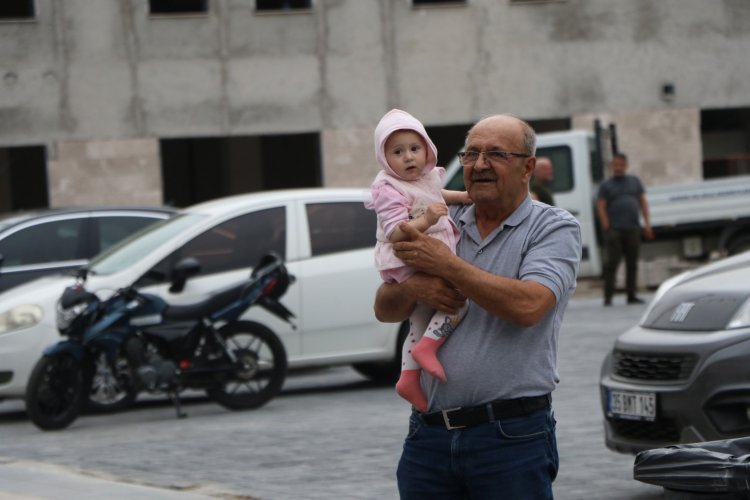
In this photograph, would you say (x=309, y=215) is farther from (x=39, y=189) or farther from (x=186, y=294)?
(x=39, y=189)

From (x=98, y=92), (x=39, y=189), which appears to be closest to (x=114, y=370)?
(x=98, y=92)

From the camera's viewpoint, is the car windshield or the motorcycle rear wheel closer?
the motorcycle rear wheel

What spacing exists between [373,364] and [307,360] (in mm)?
1156

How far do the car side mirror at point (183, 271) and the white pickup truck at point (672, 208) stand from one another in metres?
10.4

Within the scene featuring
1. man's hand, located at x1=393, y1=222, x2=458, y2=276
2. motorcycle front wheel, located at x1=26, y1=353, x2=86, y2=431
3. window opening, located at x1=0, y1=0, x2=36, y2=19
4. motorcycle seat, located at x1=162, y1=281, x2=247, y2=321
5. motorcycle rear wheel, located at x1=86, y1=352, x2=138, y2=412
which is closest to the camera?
man's hand, located at x1=393, y1=222, x2=458, y2=276

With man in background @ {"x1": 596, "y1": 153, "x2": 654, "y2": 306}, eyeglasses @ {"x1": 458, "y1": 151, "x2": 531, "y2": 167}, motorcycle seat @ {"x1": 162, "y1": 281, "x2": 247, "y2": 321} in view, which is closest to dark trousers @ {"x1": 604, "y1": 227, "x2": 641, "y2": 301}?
man in background @ {"x1": 596, "y1": 153, "x2": 654, "y2": 306}

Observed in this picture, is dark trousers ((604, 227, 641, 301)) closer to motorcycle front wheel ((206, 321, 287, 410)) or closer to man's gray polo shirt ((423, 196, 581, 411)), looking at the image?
motorcycle front wheel ((206, 321, 287, 410))

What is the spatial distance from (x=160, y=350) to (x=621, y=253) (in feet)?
30.6

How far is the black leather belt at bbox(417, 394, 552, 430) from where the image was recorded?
13.5 feet

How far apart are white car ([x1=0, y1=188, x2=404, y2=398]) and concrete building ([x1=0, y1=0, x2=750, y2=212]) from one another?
18435 mm

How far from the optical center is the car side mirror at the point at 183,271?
11.8 metres

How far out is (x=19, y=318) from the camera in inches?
470

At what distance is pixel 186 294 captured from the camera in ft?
40.2

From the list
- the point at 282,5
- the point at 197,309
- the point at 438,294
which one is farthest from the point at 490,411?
the point at 282,5
